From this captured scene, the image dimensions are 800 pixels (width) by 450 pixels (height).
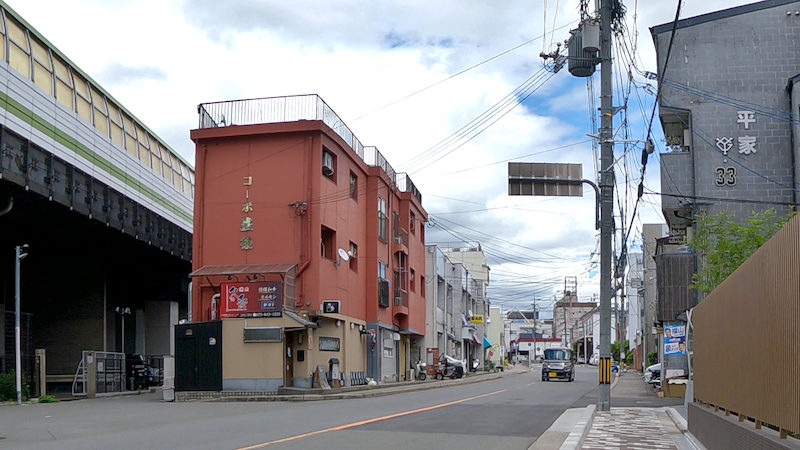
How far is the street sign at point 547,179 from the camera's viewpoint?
23.8 meters

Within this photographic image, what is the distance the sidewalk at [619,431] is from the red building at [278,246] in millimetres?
15670

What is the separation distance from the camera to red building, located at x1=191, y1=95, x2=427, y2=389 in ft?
114

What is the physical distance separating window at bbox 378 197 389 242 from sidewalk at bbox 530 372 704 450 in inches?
1040

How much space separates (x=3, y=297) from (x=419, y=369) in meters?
26.8

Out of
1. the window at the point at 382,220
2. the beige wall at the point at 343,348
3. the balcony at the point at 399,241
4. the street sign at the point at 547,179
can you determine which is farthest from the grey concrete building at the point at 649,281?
the street sign at the point at 547,179

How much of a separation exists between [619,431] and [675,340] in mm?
14955

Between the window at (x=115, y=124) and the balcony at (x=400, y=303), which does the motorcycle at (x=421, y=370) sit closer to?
the balcony at (x=400, y=303)

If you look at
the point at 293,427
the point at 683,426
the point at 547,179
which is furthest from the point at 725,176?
the point at 293,427

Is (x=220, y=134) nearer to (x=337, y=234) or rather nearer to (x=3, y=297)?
(x=337, y=234)

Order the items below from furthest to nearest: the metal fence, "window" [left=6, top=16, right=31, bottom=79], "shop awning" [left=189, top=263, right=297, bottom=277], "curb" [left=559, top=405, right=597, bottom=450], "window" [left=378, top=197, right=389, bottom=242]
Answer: "window" [left=378, top=197, right=389, bottom=242], "shop awning" [left=189, top=263, right=297, bottom=277], "window" [left=6, top=16, right=31, bottom=79], "curb" [left=559, top=405, right=597, bottom=450], the metal fence

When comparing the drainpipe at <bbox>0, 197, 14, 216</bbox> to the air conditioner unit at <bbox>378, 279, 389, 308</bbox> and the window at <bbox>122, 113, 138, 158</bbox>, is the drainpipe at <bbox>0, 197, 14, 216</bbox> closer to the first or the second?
the window at <bbox>122, 113, 138, 158</bbox>

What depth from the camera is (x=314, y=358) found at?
37281 mm

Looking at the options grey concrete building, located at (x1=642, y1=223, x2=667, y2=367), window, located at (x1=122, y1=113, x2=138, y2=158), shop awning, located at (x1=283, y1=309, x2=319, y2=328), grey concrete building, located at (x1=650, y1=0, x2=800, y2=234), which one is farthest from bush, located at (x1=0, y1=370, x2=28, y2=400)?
grey concrete building, located at (x1=642, y1=223, x2=667, y2=367)

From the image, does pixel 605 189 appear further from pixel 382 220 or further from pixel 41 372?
pixel 382 220
